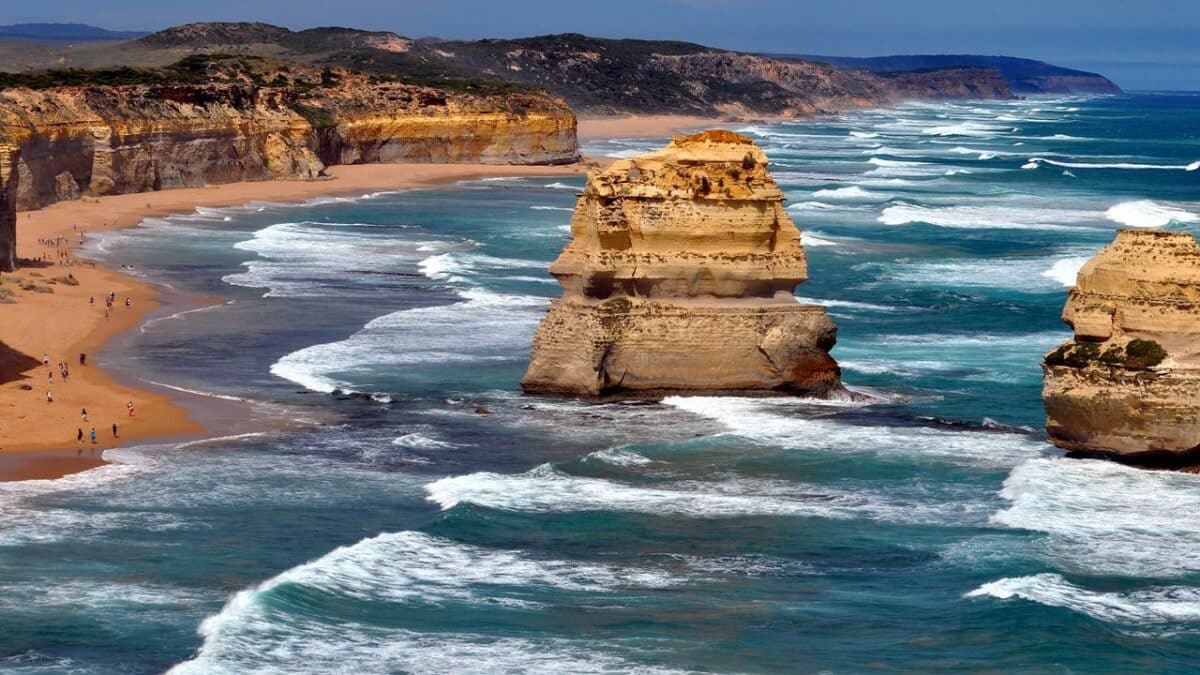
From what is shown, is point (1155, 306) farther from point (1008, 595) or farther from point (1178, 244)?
point (1008, 595)

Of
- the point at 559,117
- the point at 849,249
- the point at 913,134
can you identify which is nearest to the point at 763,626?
the point at 849,249

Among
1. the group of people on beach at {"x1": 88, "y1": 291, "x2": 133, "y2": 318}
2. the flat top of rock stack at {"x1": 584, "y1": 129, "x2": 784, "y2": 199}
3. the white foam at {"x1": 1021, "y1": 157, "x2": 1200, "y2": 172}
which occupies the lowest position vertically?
the group of people on beach at {"x1": 88, "y1": 291, "x2": 133, "y2": 318}

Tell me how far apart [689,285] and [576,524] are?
305 inches

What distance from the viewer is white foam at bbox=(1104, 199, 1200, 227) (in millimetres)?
71312

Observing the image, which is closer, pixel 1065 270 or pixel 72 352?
pixel 72 352

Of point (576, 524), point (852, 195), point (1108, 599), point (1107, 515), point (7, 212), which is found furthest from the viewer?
point (852, 195)

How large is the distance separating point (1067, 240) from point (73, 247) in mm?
32308


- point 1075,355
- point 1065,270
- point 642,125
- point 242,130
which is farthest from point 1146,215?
point 642,125

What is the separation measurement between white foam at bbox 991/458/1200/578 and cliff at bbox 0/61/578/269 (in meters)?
29.8

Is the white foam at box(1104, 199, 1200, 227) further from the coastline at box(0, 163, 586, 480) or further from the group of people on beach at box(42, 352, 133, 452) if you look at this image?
the group of people on beach at box(42, 352, 133, 452)

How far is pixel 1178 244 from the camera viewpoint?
1018 inches

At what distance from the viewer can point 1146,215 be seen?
74.0 m

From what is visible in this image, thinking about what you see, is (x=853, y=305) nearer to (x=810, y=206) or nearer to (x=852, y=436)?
(x=852, y=436)

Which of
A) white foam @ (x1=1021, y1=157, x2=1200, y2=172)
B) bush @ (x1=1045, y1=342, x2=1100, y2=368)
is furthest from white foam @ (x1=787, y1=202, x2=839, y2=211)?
bush @ (x1=1045, y1=342, x2=1100, y2=368)
